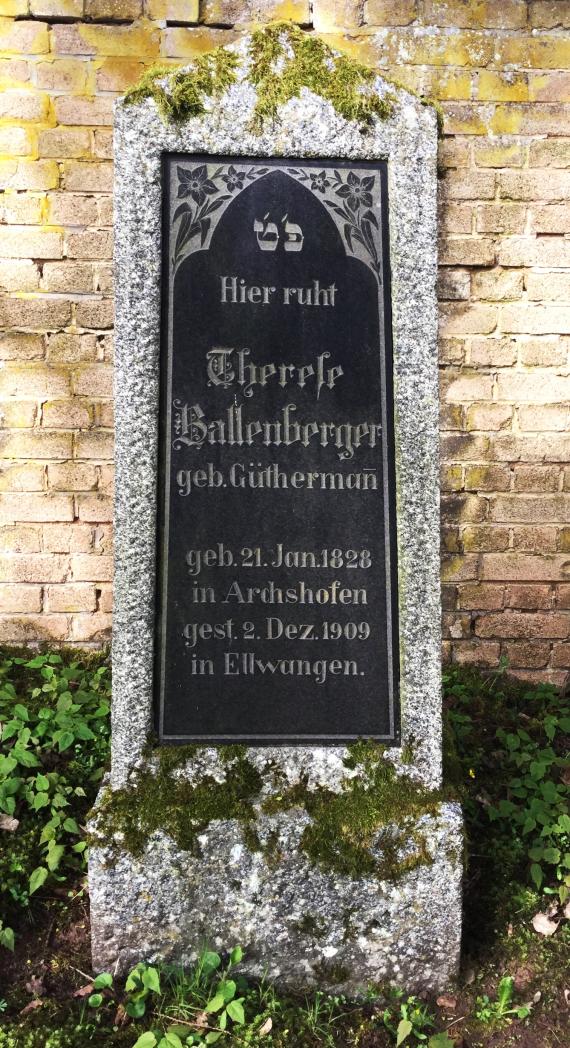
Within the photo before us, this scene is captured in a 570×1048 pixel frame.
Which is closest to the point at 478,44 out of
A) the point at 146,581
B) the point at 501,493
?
the point at 501,493

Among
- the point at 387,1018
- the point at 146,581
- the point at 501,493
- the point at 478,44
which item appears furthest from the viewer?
the point at 501,493

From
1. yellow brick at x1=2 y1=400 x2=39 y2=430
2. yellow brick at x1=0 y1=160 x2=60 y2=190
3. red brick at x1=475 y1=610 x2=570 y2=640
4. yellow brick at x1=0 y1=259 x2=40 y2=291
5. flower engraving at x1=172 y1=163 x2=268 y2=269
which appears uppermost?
yellow brick at x1=0 y1=160 x2=60 y2=190

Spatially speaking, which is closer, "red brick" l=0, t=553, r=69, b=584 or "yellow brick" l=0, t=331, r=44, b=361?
"yellow brick" l=0, t=331, r=44, b=361

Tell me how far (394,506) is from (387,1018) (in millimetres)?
1360

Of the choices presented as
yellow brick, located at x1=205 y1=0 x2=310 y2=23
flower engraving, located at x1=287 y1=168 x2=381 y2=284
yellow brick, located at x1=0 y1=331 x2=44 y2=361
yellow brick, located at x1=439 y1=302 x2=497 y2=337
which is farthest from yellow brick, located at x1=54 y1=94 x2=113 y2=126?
yellow brick, located at x1=439 y1=302 x2=497 y2=337

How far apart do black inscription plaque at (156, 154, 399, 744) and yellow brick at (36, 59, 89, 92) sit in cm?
143

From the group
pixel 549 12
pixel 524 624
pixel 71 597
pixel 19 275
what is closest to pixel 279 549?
pixel 71 597

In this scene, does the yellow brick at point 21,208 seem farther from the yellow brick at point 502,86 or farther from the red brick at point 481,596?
the red brick at point 481,596

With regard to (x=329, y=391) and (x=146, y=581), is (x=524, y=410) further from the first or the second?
(x=146, y=581)

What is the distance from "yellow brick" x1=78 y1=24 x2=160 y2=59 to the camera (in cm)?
302

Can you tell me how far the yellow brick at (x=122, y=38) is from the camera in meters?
3.02

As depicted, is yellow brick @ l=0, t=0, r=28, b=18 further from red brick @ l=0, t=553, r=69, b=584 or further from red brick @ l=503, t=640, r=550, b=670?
red brick @ l=503, t=640, r=550, b=670

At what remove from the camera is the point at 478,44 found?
122 inches

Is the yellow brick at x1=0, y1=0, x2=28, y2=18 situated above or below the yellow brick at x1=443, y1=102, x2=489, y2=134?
above
